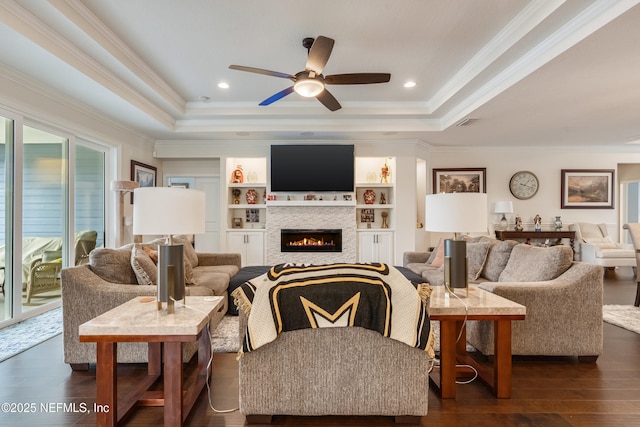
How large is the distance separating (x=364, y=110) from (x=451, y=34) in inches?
80.0

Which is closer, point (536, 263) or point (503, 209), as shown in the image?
point (536, 263)

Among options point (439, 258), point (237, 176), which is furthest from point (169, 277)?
point (237, 176)

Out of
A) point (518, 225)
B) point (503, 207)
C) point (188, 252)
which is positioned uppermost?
point (503, 207)

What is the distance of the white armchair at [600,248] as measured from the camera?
5902 millimetres

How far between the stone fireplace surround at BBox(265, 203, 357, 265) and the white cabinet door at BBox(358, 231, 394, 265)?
168 mm

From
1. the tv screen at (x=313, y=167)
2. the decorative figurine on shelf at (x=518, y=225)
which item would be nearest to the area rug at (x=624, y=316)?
the decorative figurine on shelf at (x=518, y=225)

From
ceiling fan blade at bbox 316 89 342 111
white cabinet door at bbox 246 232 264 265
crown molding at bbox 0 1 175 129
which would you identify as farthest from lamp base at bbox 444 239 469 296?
white cabinet door at bbox 246 232 264 265

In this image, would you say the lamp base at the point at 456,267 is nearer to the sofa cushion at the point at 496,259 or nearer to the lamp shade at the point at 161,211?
the sofa cushion at the point at 496,259

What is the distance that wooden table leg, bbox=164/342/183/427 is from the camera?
165 centimetres

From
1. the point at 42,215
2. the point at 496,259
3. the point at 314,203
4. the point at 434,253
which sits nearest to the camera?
the point at 496,259

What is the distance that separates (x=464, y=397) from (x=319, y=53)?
8.67 feet

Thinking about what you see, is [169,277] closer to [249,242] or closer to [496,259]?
[496,259]

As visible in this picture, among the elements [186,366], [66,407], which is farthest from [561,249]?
[66,407]

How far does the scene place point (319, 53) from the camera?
2623 millimetres
